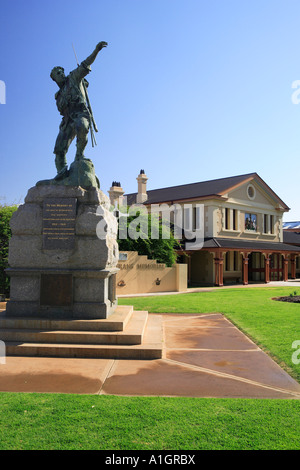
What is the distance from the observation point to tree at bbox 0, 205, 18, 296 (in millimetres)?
14570

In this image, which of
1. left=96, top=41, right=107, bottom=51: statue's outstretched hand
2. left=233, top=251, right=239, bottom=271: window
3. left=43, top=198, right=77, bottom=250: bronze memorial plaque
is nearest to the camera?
left=43, top=198, right=77, bottom=250: bronze memorial plaque

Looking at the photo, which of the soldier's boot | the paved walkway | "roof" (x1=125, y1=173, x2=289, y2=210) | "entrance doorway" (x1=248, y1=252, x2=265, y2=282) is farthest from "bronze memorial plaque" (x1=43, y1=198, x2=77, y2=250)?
"entrance doorway" (x1=248, y1=252, x2=265, y2=282)

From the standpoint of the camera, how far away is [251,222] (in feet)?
105

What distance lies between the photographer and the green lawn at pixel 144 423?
122 inches

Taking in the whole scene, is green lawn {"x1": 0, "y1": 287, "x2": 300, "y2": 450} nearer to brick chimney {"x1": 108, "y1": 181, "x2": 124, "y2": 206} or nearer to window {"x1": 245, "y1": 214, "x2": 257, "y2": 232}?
window {"x1": 245, "y1": 214, "x2": 257, "y2": 232}

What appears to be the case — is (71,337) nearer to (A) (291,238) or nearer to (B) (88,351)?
(B) (88,351)

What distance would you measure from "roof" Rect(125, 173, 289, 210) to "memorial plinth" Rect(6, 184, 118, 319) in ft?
66.7

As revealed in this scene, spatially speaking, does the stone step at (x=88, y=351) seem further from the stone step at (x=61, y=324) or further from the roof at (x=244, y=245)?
the roof at (x=244, y=245)

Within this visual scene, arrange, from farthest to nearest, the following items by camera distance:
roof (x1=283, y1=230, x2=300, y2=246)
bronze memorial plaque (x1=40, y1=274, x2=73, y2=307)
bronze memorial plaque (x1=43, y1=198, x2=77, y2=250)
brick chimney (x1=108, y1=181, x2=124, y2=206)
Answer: roof (x1=283, y1=230, x2=300, y2=246), brick chimney (x1=108, y1=181, x2=124, y2=206), bronze memorial plaque (x1=43, y1=198, x2=77, y2=250), bronze memorial plaque (x1=40, y1=274, x2=73, y2=307)

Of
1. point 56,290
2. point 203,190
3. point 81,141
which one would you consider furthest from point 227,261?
point 56,290

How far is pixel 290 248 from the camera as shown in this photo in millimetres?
32500

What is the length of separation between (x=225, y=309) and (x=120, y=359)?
22.1ft
